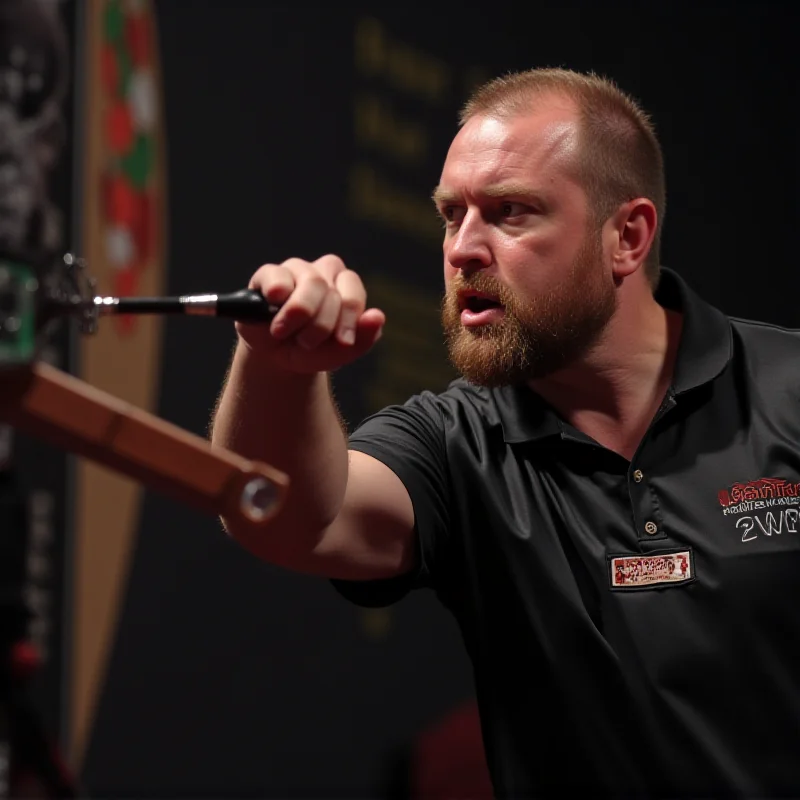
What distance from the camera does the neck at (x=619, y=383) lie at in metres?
1.68

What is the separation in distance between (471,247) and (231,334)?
1.17 meters

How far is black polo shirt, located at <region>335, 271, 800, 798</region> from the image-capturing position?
4.86ft

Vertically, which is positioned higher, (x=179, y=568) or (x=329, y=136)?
(x=329, y=136)

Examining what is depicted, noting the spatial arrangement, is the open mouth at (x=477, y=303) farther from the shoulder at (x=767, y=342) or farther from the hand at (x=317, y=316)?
the hand at (x=317, y=316)

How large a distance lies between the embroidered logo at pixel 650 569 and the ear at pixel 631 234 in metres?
0.45

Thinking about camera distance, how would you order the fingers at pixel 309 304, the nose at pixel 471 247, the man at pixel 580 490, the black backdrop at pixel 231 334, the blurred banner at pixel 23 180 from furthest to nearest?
the black backdrop at pixel 231 334 < the nose at pixel 471 247 < the man at pixel 580 490 < the fingers at pixel 309 304 < the blurred banner at pixel 23 180

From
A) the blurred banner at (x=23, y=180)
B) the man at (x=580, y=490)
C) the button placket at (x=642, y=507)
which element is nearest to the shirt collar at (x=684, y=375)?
the man at (x=580, y=490)

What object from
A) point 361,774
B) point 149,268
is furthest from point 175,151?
point 361,774

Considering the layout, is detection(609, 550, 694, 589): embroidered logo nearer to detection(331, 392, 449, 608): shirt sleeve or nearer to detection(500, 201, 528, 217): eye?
detection(331, 392, 449, 608): shirt sleeve

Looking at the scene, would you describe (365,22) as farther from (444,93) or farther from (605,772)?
(605,772)

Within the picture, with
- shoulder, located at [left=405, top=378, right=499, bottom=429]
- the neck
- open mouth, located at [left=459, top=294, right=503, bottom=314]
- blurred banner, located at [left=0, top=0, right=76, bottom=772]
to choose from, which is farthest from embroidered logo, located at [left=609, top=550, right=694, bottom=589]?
blurred banner, located at [left=0, top=0, right=76, bottom=772]

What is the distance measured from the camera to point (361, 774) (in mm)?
2992

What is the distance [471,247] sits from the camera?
165 centimetres

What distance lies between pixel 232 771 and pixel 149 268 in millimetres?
1062
